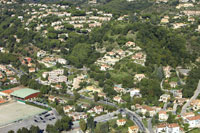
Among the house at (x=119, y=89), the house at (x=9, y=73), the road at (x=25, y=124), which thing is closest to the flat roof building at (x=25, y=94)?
the road at (x=25, y=124)

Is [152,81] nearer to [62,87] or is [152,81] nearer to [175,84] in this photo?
[175,84]

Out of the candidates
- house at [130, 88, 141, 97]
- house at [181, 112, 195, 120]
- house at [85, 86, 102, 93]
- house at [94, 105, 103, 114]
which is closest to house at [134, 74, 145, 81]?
house at [130, 88, 141, 97]

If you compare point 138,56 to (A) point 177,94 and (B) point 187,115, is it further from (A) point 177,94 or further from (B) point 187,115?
(B) point 187,115

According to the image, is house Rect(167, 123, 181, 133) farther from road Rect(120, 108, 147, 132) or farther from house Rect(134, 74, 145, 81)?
house Rect(134, 74, 145, 81)

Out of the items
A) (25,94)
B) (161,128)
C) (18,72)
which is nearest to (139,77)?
(161,128)

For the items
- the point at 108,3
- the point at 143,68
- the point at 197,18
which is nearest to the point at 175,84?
the point at 143,68

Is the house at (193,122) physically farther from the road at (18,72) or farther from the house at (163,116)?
the road at (18,72)
